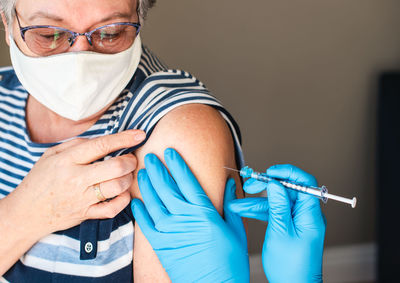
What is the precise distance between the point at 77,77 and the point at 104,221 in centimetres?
38


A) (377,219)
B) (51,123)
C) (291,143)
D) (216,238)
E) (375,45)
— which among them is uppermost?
(375,45)

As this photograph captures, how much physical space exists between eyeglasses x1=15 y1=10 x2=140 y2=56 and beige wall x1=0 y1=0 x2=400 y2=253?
137cm

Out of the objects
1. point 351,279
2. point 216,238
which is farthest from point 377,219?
point 216,238

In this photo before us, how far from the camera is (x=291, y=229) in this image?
104cm

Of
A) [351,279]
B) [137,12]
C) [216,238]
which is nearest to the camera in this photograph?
[216,238]

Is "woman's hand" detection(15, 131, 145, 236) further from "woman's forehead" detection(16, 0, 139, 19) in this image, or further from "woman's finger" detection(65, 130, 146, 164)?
"woman's forehead" detection(16, 0, 139, 19)

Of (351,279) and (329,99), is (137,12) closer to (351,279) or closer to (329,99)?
(329,99)

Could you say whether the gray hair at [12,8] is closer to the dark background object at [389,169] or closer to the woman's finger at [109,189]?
the woman's finger at [109,189]

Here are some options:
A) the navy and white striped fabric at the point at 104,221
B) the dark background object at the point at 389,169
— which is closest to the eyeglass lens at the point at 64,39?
the navy and white striped fabric at the point at 104,221

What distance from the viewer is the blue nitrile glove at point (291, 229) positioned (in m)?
1.03

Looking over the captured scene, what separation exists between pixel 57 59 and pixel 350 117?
2.31 metres

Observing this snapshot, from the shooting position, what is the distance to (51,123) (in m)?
1.31

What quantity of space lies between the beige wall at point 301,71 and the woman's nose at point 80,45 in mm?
1426

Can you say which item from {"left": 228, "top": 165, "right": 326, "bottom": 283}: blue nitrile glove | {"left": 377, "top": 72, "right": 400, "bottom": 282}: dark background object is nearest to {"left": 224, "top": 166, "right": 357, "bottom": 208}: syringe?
{"left": 228, "top": 165, "right": 326, "bottom": 283}: blue nitrile glove
